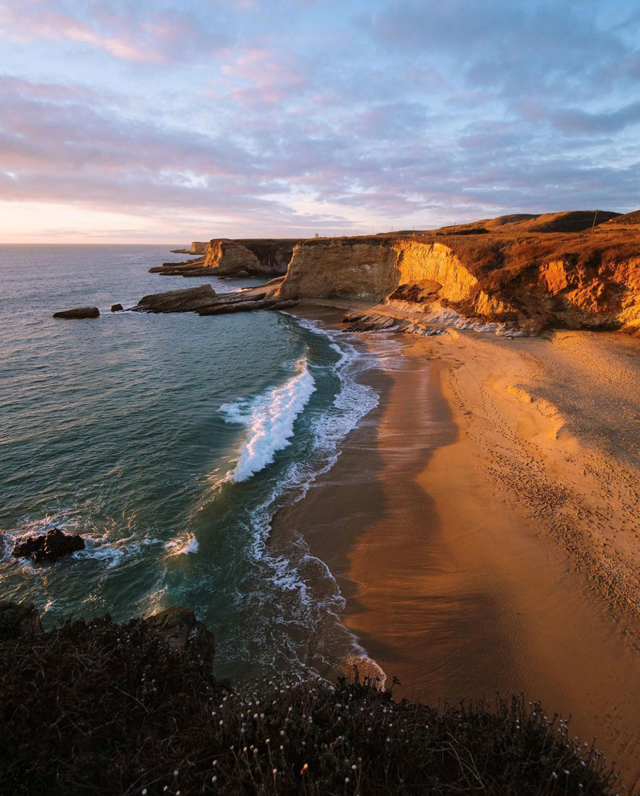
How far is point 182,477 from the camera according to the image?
1320 cm

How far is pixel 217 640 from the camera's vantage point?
7594mm

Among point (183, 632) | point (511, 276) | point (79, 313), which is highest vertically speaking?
point (511, 276)

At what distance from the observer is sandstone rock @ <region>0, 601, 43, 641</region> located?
5.36m

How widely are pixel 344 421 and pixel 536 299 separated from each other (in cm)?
1871

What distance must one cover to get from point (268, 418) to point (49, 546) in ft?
31.0

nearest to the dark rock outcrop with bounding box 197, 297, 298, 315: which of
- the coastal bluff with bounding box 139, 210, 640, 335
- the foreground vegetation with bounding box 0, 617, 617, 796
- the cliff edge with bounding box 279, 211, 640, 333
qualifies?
the coastal bluff with bounding box 139, 210, 640, 335

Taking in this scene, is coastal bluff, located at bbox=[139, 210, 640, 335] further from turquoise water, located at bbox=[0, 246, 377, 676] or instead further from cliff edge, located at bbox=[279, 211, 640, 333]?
turquoise water, located at bbox=[0, 246, 377, 676]

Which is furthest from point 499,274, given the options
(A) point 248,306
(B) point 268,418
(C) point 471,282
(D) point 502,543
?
(A) point 248,306

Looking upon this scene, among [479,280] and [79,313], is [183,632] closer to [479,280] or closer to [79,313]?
[479,280]

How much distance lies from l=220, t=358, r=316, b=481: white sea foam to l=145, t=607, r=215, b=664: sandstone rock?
6556 millimetres

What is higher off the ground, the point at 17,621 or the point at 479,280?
the point at 479,280

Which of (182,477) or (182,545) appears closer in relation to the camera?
(182,545)

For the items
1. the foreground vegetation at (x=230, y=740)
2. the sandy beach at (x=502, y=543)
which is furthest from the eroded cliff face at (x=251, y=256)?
the foreground vegetation at (x=230, y=740)

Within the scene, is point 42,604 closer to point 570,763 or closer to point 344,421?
point 570,763
